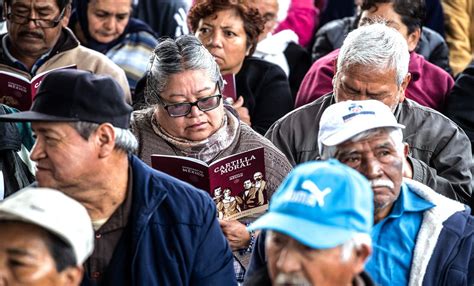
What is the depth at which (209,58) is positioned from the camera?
4.81 meters

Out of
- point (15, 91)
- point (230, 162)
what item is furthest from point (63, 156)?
point (15, 91)

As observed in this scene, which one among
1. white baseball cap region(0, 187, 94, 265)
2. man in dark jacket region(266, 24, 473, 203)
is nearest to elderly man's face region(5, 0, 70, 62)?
man in dark jacket region(266, 24, 473, 203)

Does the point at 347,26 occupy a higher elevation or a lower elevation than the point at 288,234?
lower

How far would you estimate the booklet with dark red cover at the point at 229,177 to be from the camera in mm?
4379

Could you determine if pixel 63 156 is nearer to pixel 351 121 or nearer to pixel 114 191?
pixel 114 191

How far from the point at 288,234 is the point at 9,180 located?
197cm

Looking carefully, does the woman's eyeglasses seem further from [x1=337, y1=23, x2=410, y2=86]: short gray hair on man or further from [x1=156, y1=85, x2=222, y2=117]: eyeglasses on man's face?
[x1=337, y1=23, x2=410, y2=86]: short gray hair on man

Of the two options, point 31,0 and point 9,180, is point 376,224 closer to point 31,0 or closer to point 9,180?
point 9,180

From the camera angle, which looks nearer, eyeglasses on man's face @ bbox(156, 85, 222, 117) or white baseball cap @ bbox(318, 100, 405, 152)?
white baseball cap @ bbox(318, 100, 405, 152)

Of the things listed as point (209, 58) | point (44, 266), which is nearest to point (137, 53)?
point (209, 58)

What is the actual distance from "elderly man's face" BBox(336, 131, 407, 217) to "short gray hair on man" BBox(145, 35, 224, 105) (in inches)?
43.1

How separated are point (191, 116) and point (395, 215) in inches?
47.7

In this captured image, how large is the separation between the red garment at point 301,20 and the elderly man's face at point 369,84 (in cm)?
254

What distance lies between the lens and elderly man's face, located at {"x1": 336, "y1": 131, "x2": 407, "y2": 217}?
3830mm
